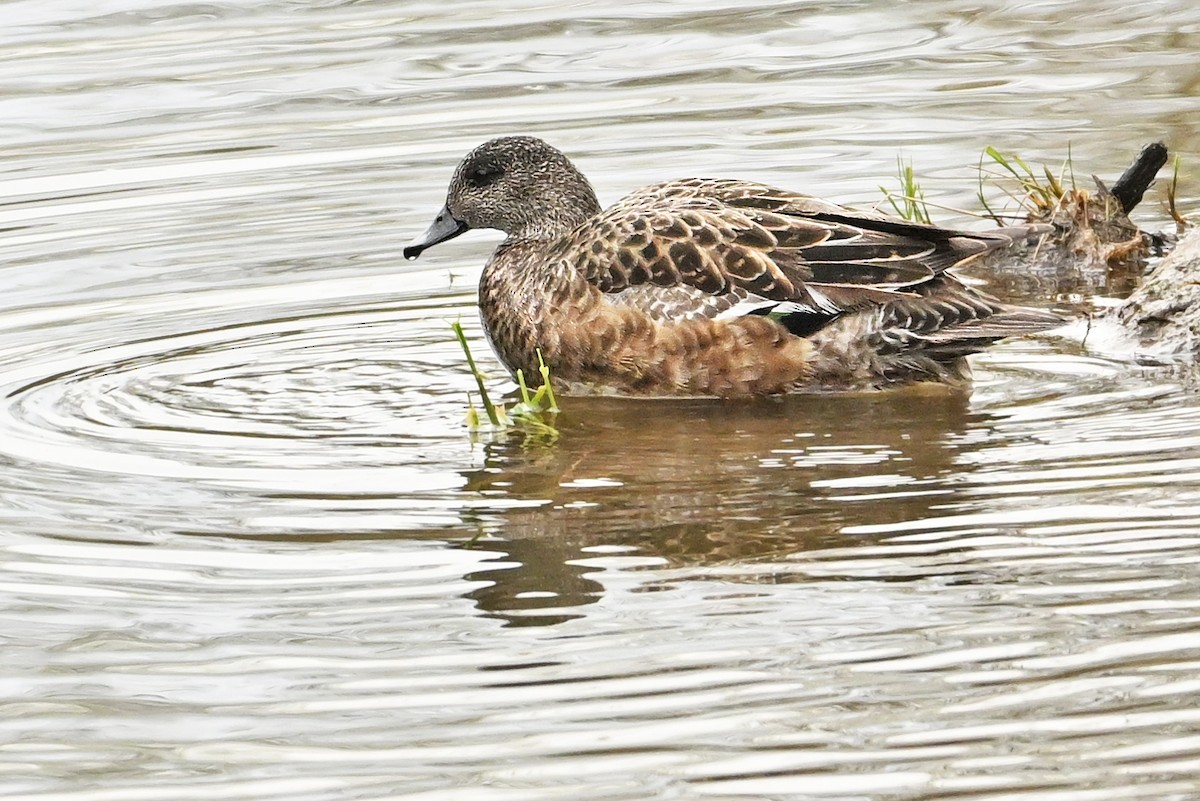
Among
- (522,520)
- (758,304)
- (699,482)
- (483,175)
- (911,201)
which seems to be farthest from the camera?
(911,201)

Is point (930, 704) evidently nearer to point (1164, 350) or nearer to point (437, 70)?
point (1164, 350)

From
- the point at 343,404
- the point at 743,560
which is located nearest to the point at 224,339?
the point at 343,404

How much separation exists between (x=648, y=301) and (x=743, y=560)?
6.61ft

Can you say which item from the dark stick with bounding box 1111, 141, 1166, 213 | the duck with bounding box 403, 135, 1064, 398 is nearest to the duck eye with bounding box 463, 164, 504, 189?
the duck with bounding box 403, 135, 1064, 398

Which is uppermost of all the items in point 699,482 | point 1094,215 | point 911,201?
point 911,201

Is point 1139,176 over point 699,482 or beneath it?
over

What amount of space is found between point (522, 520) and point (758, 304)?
1.60 metres

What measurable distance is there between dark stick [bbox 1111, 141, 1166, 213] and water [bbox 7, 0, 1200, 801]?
374mm

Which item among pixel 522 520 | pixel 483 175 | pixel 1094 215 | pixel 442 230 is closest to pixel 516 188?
pixel 483 175

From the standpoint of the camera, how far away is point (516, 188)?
8.36 meters

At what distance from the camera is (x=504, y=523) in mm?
5914

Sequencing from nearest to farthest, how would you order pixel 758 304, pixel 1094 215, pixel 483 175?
pixel 758 304 → pixel 483 175 → pixel 1094 215

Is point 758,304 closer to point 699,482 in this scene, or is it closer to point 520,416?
point 520,416

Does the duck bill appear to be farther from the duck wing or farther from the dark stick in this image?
the dark stick
